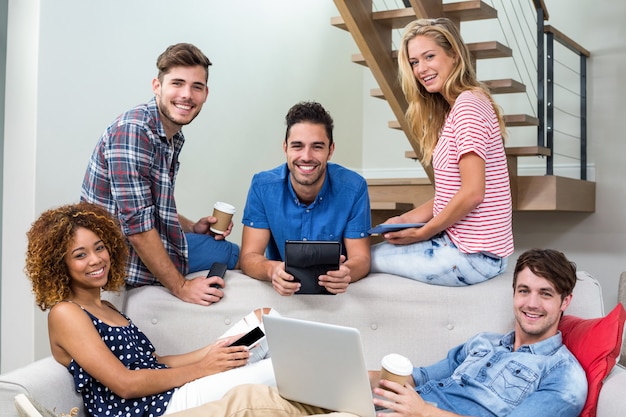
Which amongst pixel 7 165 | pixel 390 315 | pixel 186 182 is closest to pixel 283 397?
pixel 390 315

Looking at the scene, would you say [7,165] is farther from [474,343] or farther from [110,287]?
[474,343]

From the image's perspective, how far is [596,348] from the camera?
2047 mm

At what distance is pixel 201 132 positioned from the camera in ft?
14.2

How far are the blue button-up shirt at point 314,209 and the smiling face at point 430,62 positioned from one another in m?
0.42

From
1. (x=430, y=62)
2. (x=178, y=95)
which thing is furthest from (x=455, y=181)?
(x=178, y=95)

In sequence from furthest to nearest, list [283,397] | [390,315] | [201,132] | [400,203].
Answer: [400,203] → [201,132] → [390,315] → [283,397]

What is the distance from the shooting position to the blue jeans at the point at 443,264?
2500 millimetres

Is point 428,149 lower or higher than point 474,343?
higher

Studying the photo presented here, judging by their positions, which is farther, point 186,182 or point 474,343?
point 186,182

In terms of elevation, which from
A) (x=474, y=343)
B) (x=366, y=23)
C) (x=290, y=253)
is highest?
(x=366, y=23)

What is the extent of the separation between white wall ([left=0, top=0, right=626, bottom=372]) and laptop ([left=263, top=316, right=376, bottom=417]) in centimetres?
177

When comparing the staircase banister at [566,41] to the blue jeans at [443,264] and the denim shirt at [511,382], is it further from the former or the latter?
the denim shirt at [511,382]

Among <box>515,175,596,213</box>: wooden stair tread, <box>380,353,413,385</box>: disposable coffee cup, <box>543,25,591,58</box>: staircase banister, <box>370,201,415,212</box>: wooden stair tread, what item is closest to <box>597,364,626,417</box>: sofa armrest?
<box>380,353,413,385</box>: disposable coffee cup

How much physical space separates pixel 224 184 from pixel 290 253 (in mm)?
2231
